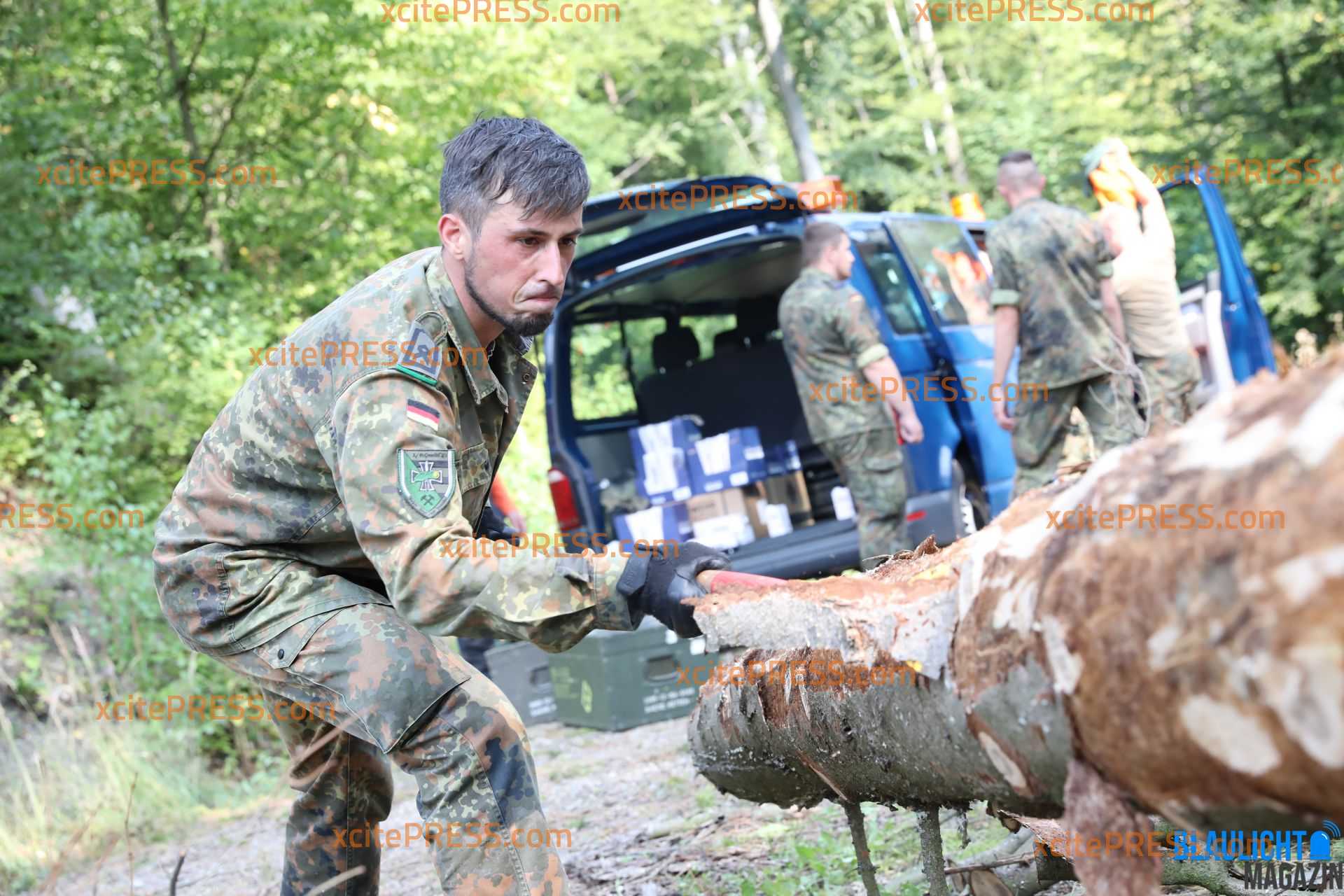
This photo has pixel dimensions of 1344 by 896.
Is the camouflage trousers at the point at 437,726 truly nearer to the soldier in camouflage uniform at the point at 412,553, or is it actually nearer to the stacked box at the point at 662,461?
the soldier in camouflage uniform at the point at 412,553

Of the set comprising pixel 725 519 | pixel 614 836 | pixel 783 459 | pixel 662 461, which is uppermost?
pixel 662 461

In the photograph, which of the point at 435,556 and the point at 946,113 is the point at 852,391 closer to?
the point at 435,556

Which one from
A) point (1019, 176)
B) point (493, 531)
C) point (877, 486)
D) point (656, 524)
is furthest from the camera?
point (656, 524)

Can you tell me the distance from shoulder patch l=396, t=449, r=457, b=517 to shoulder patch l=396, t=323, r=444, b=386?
167 millimetres

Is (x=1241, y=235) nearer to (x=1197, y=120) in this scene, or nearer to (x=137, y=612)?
(x=1197, y=120)

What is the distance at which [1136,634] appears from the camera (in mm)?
1382

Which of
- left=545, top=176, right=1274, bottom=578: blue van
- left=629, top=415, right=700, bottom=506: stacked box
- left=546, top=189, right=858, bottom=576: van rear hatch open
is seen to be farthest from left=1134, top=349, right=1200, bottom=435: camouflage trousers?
left=629, top=415, right=700, bottom=506: stacked box

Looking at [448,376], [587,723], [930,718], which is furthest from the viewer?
[587,723]

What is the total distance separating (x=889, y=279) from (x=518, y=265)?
4127mm

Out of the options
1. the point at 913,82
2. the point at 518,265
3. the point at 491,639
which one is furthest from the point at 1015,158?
the point at 913,82

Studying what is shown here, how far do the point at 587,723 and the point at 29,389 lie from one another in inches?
277

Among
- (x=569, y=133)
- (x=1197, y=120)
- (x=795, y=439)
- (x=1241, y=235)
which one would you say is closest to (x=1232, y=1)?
(x=1197, y=120)

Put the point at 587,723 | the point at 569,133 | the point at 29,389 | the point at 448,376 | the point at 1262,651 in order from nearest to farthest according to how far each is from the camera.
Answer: the point at 1262,651 → the point at 448,376 → the point at 587,723 → the point at 29,389 → the point at 569,133

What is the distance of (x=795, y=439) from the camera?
671 cm
